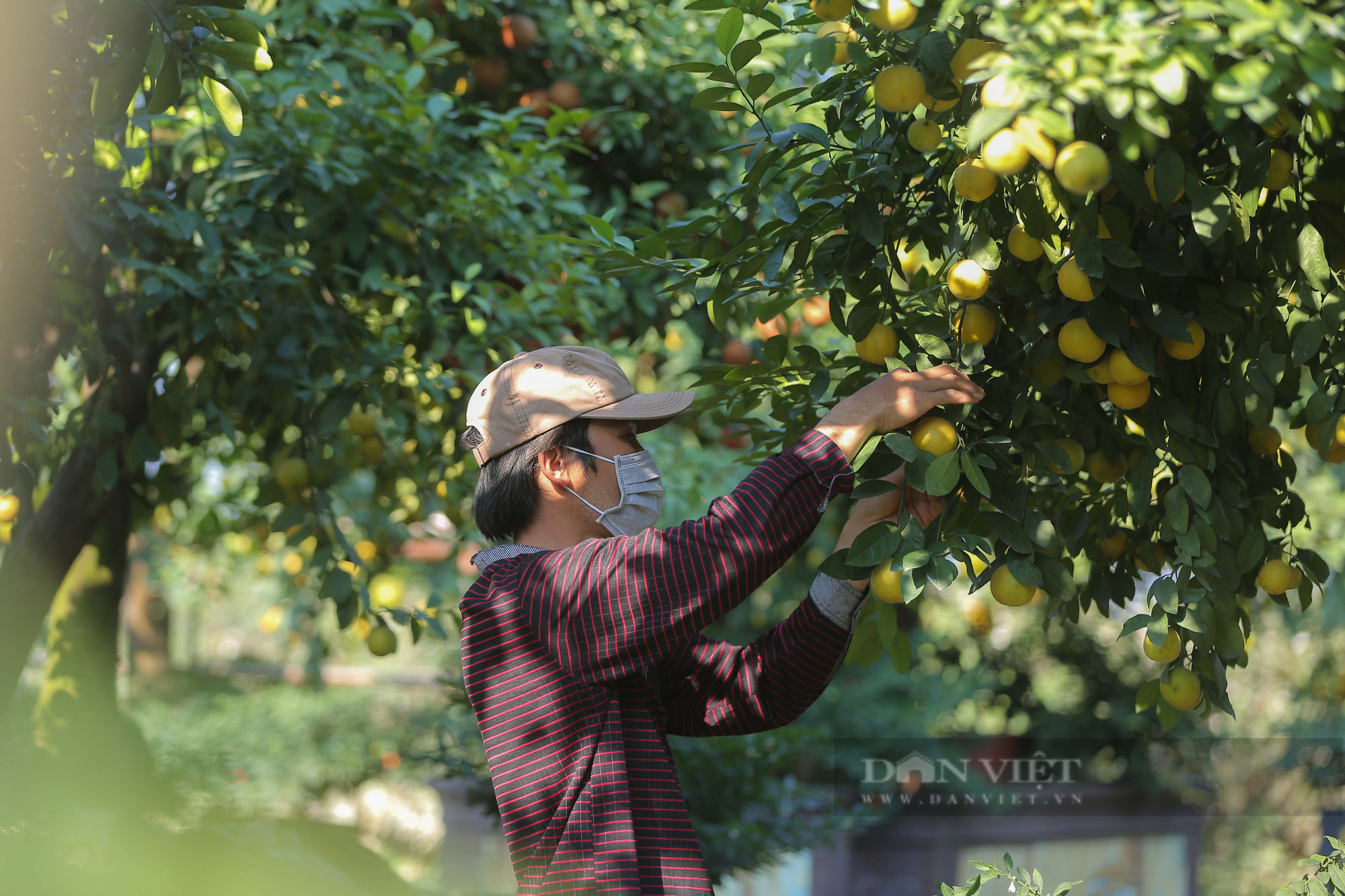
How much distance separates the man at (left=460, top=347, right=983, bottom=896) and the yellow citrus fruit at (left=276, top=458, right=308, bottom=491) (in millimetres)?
1267

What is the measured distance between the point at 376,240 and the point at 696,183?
1.34m

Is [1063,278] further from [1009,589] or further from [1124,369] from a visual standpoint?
[1009,589]

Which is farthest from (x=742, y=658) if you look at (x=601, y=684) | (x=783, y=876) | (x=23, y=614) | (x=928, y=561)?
(x=783, y=876)

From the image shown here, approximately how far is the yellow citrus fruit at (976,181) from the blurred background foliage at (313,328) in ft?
1.69

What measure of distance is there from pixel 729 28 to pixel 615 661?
32.7 inches

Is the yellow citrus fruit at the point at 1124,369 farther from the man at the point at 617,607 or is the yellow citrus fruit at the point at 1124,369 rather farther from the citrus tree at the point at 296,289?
the citrus tree at the point at 296,289

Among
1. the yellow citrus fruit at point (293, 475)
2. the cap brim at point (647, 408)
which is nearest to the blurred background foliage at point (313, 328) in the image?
the yellow citrus fruit at point (293, 475)

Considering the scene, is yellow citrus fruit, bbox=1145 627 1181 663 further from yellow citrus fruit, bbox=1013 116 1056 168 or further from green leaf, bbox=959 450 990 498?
yellow citrus fruit, bbox=1013 116 1056 168

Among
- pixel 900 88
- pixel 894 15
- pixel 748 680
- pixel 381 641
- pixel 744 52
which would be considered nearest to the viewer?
pixel 894 15

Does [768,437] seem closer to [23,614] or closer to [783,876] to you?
[23,614]

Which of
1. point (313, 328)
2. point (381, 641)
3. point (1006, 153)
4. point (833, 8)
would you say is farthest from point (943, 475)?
point (313, 328)

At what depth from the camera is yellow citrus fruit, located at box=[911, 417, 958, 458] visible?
4.22 feet

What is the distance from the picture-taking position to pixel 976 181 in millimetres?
1184

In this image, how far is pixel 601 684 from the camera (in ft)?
4.67
